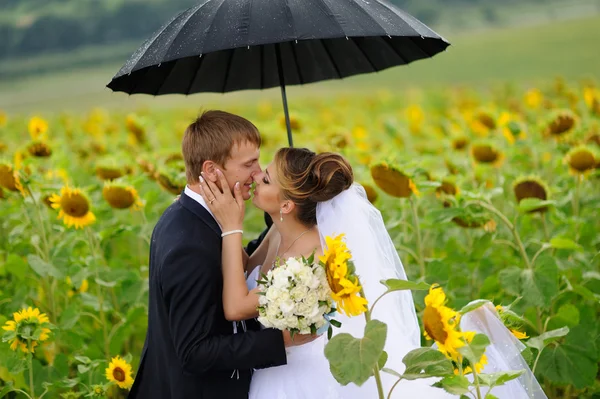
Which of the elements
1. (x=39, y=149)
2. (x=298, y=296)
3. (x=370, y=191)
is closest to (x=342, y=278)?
(x=298, y=296)

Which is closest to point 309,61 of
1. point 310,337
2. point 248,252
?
point 248,252

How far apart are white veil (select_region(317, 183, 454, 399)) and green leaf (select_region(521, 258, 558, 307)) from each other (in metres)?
0.66

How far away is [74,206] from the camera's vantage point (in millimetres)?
3127

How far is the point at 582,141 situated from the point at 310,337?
8.50ft

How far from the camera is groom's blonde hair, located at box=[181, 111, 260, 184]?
2328 mm

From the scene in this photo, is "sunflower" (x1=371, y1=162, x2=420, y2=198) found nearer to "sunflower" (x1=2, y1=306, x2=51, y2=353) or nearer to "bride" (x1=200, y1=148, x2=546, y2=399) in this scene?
"bride" (x1=200, y1=148, x2=546, y2=399)

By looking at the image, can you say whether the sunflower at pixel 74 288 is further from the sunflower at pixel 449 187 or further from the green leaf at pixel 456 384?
the green leaf at pixel 456 384

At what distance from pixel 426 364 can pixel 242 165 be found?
845mm

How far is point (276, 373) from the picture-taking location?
2379 millimetres

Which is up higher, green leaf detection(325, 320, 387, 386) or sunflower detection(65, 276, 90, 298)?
green leaf detection(325, 320, 387, 386)

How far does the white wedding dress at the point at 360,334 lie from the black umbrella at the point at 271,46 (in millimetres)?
527

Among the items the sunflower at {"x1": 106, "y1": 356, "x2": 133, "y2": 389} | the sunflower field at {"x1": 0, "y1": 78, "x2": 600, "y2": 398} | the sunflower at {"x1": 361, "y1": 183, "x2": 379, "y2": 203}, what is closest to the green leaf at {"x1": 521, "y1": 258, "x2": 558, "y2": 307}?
the sunflower field at {"x1": 0, "y1": 78, "x2": 600, "y2": 398}

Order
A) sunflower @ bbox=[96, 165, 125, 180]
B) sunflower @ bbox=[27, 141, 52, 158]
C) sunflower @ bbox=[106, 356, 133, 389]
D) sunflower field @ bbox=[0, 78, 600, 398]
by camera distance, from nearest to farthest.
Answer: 1. sunflower @ bbox=[106, 356, 133, 389]
2. sunflower field @ bbox=[0, 78, 600, 398]
3. sunflower @ bbox=[96, 165, 125, 180]
4. sunflower @ bbox=[27, 141, 52, 158]

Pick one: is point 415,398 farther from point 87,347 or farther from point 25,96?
point 25,96
